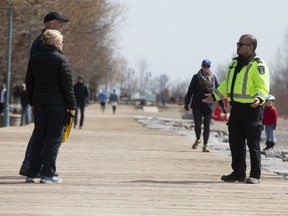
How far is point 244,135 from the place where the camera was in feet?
41.4

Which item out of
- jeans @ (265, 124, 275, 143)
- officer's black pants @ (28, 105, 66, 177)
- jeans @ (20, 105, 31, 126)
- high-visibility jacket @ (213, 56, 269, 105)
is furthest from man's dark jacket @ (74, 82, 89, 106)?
officer's black pants @ (28, 105, 66, 177)

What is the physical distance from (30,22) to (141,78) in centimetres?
14662

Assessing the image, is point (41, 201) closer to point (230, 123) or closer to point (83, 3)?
point (230, 123)

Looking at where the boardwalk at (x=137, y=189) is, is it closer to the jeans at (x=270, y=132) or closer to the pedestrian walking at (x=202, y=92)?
the pedestrian walking at (x=202, y=92)

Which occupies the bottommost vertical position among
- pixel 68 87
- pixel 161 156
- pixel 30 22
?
pixel 161 156

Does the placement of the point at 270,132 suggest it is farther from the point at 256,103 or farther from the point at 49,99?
the point at 49,99

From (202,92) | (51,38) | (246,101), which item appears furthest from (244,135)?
(202,92)

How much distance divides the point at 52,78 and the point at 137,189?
1.64 meters

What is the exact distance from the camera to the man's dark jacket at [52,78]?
1145 centimetres

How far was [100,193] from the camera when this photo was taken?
10633mm

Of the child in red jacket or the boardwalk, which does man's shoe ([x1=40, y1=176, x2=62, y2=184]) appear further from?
the child in red jacket

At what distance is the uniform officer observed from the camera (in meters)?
12.3

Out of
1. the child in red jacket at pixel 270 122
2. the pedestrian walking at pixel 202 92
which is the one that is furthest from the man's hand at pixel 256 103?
the child in red jacket at pixel 270 122

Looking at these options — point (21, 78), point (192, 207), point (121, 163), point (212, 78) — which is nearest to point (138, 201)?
point (192, 207)
